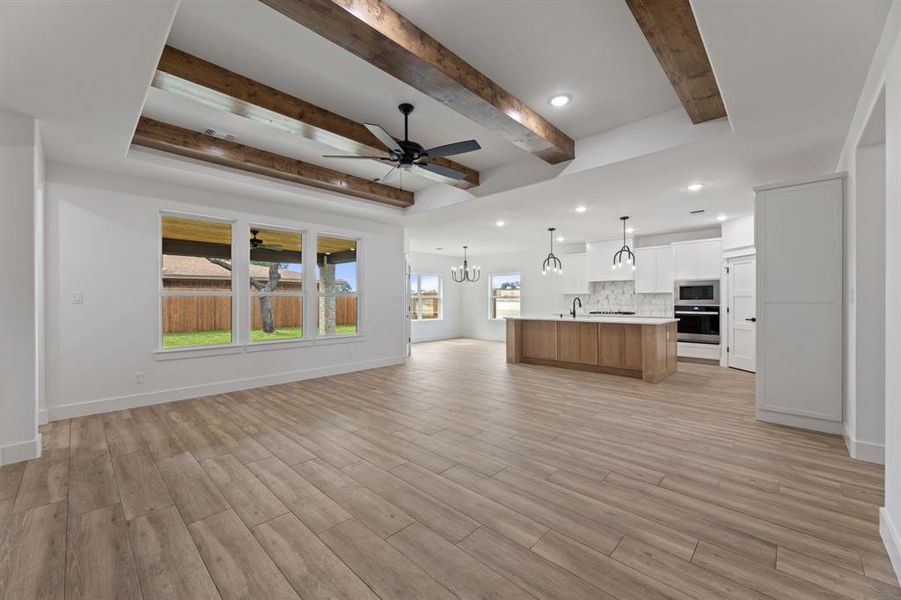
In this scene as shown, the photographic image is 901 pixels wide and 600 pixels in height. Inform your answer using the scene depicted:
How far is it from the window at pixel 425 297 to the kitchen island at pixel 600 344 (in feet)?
15.4

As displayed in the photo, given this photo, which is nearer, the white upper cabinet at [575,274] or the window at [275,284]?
the window at [275,284]

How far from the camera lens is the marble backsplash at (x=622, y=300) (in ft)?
27.2

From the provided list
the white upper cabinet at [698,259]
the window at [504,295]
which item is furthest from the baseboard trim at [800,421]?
the window at [504,295]

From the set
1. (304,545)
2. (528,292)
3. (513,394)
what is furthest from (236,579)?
(528,292)

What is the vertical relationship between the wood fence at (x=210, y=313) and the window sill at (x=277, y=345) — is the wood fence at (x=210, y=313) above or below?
above

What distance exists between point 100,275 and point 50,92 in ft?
7.49

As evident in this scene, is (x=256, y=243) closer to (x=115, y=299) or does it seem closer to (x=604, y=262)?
(x=115, y=299)

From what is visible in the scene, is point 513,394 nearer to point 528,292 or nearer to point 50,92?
point 50,92

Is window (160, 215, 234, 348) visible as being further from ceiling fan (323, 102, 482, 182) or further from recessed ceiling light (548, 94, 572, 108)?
recessed ceiling light (548, 94, 572, 108)

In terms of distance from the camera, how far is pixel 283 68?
295 cm

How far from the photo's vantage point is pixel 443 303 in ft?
40.0

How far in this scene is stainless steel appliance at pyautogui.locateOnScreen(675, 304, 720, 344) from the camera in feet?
23.6

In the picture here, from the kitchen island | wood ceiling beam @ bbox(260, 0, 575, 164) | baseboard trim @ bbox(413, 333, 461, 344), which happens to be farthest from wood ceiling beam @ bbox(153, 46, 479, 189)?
baseboard trim @ bbox(413, 333, 461, 344)

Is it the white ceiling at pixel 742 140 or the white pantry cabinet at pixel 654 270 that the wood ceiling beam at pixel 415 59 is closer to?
the white ceiling at pixel 742 140
